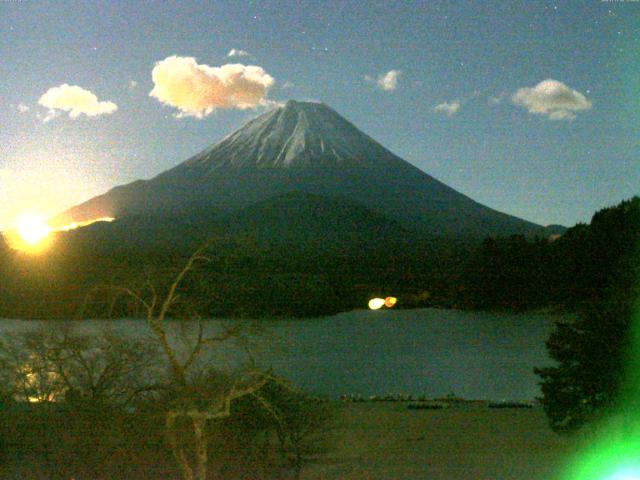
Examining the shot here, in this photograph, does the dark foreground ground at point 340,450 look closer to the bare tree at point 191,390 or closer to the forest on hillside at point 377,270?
the bare tree at point 191,390

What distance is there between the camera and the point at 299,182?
43812 millimetres

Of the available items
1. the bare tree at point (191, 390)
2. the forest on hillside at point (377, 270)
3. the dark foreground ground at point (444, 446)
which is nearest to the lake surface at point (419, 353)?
the forest on hillside at point (377, 270)

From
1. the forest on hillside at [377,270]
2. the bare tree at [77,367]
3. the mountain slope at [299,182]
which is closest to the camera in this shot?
the bare tree at [77,367]

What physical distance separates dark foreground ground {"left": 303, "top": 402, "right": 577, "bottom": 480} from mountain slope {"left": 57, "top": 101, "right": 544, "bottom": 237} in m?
20.3

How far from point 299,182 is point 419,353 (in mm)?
19465

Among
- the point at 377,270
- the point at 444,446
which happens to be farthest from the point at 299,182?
the point at 444,446

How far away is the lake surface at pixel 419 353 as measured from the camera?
19.4 m

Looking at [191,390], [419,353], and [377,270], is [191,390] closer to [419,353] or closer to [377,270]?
[377,270]

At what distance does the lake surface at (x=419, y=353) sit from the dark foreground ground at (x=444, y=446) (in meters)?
4.34

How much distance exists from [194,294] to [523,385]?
15.3m

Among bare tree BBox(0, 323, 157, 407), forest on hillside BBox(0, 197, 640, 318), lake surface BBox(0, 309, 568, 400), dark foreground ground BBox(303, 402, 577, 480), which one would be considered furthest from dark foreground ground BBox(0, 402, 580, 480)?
lake surface BBox(0, 309, 568, 400)

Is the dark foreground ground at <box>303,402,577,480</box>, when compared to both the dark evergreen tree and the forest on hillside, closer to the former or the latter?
the dark evergreen tree

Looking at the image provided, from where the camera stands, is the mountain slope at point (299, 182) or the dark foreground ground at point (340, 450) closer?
the dark foreground ground at point (340, 450)

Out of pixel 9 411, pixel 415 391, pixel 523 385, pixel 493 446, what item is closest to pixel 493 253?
pixel 523 385
